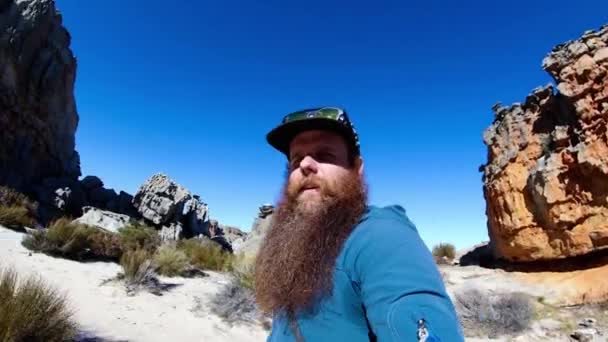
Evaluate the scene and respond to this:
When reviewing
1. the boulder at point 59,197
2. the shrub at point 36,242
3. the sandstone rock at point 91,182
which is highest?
the sandstone rock at point 91,182

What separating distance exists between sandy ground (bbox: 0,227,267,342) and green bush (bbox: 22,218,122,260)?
288mm

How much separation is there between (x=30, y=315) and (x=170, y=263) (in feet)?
19.1

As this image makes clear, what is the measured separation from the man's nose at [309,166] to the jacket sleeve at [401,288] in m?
0.60

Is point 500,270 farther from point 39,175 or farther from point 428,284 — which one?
point 39,175

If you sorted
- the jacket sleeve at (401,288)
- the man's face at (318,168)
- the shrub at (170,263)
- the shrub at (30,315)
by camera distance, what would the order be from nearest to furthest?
the jacket sleeve at (401,288)
the man's face at (318,168)
the shrub at (30,315)
the shrub at (170,263)

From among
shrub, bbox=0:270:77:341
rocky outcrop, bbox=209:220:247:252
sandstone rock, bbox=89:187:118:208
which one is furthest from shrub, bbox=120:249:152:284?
sandstone rock, bbox=89:187:118:208

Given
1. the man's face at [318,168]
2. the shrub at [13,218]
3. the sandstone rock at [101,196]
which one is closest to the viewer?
the man's face at [318,168]

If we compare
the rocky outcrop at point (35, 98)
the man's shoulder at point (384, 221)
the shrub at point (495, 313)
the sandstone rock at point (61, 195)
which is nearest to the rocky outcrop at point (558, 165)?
the shrub at point (495, 313)

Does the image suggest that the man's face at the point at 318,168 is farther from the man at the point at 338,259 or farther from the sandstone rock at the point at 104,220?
the sandstone rock at the point at 104,220

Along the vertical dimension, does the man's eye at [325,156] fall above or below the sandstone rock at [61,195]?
below

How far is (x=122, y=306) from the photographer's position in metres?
6.20

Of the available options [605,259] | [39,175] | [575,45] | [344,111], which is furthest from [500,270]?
[39,175]

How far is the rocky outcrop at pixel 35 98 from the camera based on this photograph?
20391 mm

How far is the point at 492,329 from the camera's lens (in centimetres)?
754
